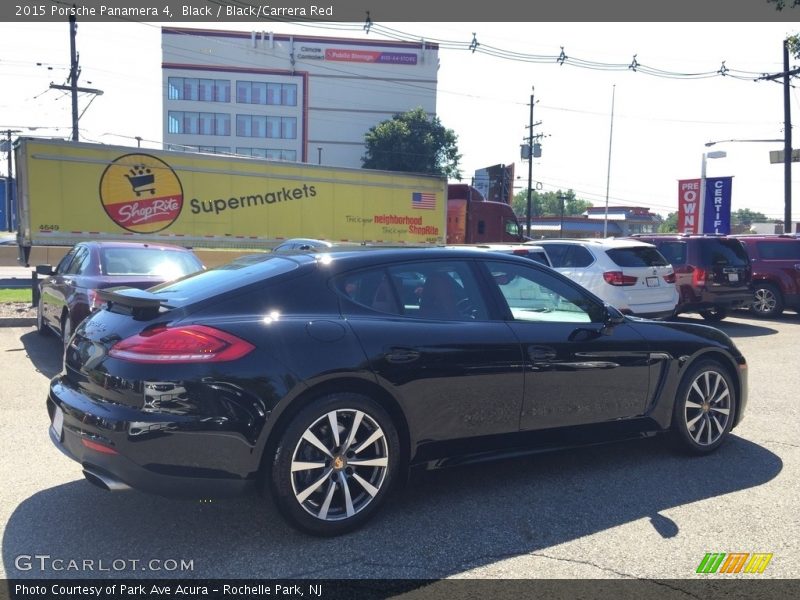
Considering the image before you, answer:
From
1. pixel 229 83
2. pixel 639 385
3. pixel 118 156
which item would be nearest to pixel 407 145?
pixel 229 83

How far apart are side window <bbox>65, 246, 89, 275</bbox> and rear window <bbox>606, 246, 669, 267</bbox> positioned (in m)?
7.84

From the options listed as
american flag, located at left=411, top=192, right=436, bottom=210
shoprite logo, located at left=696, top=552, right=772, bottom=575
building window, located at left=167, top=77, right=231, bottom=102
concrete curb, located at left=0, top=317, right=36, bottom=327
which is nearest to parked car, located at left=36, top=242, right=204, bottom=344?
concrete curb, located at left=0, top=317, right=36, bottom=327

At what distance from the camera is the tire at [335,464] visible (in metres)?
3.48

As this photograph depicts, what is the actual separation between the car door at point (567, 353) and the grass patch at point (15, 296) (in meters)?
12.9

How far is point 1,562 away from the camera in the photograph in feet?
10.7

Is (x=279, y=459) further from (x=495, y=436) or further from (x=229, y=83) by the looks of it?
(x=229, y=83)

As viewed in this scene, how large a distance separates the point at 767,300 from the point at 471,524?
13.7 m

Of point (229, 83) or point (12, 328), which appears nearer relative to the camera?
point (12, 328)

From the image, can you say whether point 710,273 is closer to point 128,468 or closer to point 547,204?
point 128,468

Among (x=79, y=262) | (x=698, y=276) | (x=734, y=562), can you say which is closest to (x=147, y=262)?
(x=79, y=262)

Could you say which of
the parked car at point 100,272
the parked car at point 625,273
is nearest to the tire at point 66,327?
the parked car at point 100,272

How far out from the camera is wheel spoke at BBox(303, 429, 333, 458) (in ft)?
11.6

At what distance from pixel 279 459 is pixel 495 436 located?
139 centimetres

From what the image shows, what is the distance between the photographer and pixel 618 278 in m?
11.1
